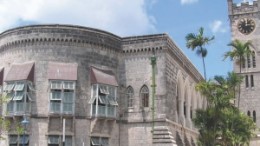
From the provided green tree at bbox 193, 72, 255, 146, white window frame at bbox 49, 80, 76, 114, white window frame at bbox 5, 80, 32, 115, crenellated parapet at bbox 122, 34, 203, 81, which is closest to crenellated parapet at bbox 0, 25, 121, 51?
crenellated parapet at bbox 122, 34, 203, 81

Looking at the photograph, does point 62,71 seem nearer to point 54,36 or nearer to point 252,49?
point 54,36

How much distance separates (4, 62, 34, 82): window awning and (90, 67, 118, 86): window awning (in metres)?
4.54

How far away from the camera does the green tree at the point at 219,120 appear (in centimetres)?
3703

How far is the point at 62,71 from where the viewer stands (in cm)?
3344

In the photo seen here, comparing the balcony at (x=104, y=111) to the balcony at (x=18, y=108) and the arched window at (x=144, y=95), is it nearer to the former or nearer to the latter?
the arched window at (x=144, y=95)

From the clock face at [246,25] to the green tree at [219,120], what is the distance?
33.5 m

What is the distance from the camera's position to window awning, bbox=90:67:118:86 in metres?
34.0

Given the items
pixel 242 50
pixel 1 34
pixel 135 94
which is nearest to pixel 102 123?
pixel 135 94

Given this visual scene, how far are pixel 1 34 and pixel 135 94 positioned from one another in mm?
11953

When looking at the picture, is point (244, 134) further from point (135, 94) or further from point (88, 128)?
point (88, 128)

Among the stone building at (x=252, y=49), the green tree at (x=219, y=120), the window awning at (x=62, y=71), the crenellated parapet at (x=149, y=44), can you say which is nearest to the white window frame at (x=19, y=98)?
the window awning at (x=62, y=71)

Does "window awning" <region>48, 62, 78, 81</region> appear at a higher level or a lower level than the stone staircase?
higher

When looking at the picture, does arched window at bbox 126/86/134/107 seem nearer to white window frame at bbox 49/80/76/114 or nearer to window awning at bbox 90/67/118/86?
window awning at bbox 90/67/118/86

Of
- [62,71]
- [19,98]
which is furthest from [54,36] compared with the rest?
[19,98]
